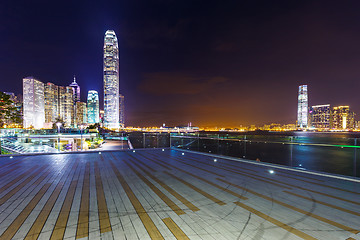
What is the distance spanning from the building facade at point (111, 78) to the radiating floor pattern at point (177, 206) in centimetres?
14901

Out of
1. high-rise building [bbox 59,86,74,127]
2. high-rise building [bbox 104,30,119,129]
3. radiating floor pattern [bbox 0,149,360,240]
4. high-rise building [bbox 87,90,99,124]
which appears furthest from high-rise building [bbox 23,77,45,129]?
radiating floor pattern [bbox 0,149,360,240]

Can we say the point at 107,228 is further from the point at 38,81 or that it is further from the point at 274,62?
the point at 38,81

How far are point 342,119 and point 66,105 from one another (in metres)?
260

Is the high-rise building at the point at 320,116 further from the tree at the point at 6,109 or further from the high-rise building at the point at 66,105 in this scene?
the high-rise building at the point at 66,105

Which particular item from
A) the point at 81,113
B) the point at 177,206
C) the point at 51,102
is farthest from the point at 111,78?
the point at 177,206

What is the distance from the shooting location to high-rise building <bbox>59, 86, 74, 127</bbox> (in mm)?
153200

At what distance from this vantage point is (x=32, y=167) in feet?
16.7

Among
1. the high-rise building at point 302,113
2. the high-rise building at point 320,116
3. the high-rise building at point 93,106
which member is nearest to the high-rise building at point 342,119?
the high-rise building at point 320,116

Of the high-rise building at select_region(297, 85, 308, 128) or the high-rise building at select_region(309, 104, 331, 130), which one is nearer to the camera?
the high-rise building at select_region(309, 104, 331, 130)

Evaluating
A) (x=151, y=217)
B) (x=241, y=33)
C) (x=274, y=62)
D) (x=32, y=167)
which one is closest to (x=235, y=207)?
(x=151, y=217)

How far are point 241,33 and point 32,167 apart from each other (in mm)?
31736

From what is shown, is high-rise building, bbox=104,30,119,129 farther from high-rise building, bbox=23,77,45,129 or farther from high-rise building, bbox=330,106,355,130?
high-rise building, bbox=330,106,355,130

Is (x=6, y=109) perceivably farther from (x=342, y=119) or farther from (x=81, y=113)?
(x=342, y=119)

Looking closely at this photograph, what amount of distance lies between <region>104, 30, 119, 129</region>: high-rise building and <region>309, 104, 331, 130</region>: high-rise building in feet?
599
